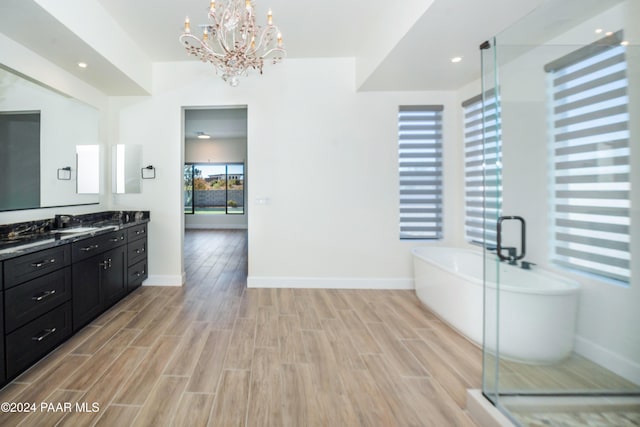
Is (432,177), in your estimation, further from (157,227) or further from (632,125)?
(157,227)

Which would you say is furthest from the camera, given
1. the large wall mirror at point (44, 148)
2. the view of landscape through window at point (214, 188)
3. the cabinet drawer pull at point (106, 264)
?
the view of landscape through window at point (214, 188)

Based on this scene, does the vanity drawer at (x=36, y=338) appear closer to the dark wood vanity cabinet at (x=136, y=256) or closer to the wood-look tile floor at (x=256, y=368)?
the wood-look tile floor at (x=256, y=368)

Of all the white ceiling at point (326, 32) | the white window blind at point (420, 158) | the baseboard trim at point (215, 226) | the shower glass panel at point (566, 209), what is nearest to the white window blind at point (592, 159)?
the shower glass panel at point (566, 209)

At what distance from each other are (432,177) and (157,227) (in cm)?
380

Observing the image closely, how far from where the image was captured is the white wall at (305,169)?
362 centimetres

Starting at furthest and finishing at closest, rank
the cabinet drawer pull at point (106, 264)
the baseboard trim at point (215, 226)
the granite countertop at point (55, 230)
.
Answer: the baseboard trim at point (215, 226) < the cabinet drawer pull at point (106, 264) < the granite countertop at point (55, 230)

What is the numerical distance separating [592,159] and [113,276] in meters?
4.21

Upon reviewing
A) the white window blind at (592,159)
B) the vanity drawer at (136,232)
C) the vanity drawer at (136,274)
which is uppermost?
the white window blind at (592,159)

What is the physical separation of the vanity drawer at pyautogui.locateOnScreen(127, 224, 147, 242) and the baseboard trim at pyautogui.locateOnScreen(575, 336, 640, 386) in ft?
13.8

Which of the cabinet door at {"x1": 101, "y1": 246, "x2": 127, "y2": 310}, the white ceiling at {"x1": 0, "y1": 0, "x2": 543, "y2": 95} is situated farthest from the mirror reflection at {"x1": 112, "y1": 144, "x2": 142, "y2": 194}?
the cabinet door at {"x1": 101, "y1": 246, "x2": 127, "y2": 310}

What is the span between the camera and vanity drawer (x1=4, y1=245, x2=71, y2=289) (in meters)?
1.72

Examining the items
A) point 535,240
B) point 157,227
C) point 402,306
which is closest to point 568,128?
point 535,240

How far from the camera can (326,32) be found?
3.04 m

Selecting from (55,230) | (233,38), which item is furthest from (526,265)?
(55,230)
